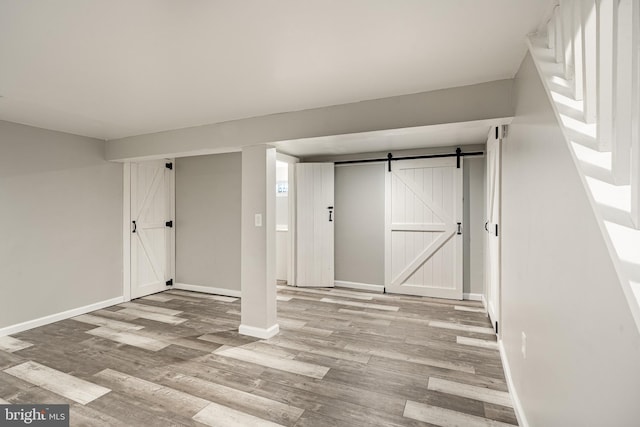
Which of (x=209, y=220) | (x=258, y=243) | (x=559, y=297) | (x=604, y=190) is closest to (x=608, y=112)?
(x=604, y=190)

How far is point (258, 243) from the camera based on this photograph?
3334 millimetres

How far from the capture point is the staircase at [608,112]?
782 mm

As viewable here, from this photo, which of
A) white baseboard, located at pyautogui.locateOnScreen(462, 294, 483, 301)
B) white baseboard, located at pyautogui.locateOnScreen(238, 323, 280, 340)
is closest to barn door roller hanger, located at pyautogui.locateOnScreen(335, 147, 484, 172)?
white baseboard, located at pyautogui.locateOnScreen(462, 294, 483, 301)

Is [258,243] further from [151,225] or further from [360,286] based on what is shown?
[151,225]

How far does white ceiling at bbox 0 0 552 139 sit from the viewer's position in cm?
154

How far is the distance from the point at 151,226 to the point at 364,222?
137 inches

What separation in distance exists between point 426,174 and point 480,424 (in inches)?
136

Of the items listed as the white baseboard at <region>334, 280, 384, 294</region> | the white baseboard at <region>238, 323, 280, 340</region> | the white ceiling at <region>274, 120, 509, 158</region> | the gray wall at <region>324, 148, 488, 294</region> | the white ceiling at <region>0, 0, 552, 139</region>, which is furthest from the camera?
the white baseboard at <region>334, 280, 384, 294</region>

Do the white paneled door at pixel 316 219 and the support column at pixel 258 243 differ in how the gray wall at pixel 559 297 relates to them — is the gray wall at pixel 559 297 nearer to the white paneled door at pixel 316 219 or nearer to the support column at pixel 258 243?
the support column at pixel 258 243

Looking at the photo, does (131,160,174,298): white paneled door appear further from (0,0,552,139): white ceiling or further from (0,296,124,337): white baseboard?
(0,0,552,139): white ceiling

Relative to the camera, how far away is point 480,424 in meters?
1.95

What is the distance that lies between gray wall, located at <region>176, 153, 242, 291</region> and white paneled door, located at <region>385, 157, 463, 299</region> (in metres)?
2.47

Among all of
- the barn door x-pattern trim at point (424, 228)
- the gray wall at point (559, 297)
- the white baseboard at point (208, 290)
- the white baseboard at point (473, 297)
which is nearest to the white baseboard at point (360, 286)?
the barn door x-pattern trim at point (424, 228)

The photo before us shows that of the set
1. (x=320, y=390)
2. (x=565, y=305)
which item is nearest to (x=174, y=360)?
(x=320, y=390)
